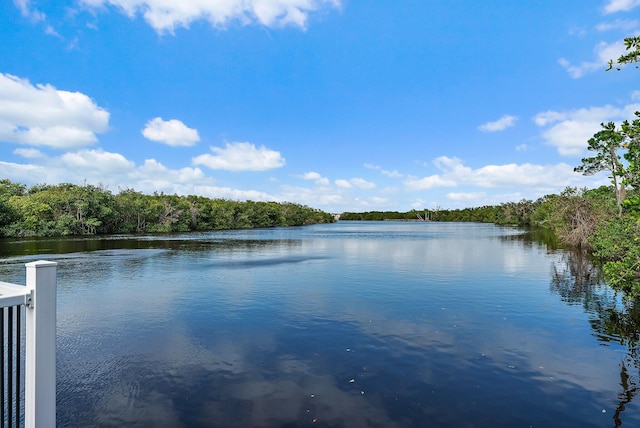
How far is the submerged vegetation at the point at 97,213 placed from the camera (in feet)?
157

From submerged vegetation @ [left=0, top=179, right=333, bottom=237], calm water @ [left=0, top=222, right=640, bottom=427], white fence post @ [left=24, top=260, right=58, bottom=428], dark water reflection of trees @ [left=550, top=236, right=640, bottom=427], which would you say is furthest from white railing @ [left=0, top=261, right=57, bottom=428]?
submerged vegetation @ [left=0, top=179, right=333, bottom=237]

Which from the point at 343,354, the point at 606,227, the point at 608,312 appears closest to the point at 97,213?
the point at 343,354

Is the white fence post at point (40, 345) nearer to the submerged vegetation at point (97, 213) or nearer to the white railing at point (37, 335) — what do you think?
the white railing at point (37, 335)

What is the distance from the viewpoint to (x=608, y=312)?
12.5 m

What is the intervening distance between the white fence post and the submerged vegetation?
53.2m

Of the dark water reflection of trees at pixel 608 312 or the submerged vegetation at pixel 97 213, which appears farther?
the submerged vegetation at pixel 97 213

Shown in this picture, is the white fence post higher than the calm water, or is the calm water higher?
the white fence post

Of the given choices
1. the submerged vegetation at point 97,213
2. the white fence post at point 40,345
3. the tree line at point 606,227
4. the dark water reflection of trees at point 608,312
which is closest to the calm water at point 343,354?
the dark water reflection of trees at point 608,312

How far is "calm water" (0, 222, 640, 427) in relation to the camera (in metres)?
6.20

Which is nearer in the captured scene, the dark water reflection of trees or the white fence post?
the white fence post

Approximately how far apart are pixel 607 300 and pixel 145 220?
2668 inches

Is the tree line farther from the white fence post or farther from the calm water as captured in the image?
the white fence post

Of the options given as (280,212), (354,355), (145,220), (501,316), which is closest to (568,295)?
(501,316)

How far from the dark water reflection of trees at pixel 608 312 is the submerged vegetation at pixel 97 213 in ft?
176
